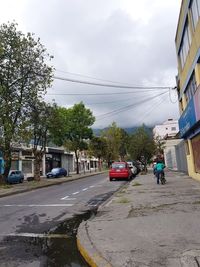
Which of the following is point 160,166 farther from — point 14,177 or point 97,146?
point 97,146

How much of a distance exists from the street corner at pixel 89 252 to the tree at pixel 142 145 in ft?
116

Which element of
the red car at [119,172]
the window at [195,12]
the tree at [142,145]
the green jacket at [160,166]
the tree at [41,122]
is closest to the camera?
the window at [195,12]

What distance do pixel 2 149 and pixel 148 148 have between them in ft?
68.3

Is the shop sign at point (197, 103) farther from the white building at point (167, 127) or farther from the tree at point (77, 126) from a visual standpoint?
the white building at point (167, 127)

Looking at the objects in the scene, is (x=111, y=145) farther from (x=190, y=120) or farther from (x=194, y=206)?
(x=194, y=206)

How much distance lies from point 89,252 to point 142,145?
37084mm

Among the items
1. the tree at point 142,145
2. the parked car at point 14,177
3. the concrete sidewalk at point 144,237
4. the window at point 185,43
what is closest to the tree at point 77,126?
the tree at point 142,145

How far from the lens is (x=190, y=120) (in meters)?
19.2

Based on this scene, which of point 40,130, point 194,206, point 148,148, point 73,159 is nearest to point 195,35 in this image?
point 194,206

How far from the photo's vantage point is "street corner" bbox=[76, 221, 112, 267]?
5.47 m

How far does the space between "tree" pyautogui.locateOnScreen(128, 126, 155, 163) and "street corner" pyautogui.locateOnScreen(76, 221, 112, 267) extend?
3527 centimetres

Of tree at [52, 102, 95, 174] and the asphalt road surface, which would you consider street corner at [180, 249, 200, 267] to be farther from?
tree at [52, 102, 95, 174]

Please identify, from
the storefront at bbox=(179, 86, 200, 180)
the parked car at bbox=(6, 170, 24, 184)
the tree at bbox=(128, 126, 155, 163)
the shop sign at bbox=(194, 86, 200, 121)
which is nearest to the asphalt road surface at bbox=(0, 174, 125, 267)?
the shop sign at bbox=(194, 86, 200, 121)

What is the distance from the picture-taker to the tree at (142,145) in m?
42.9
